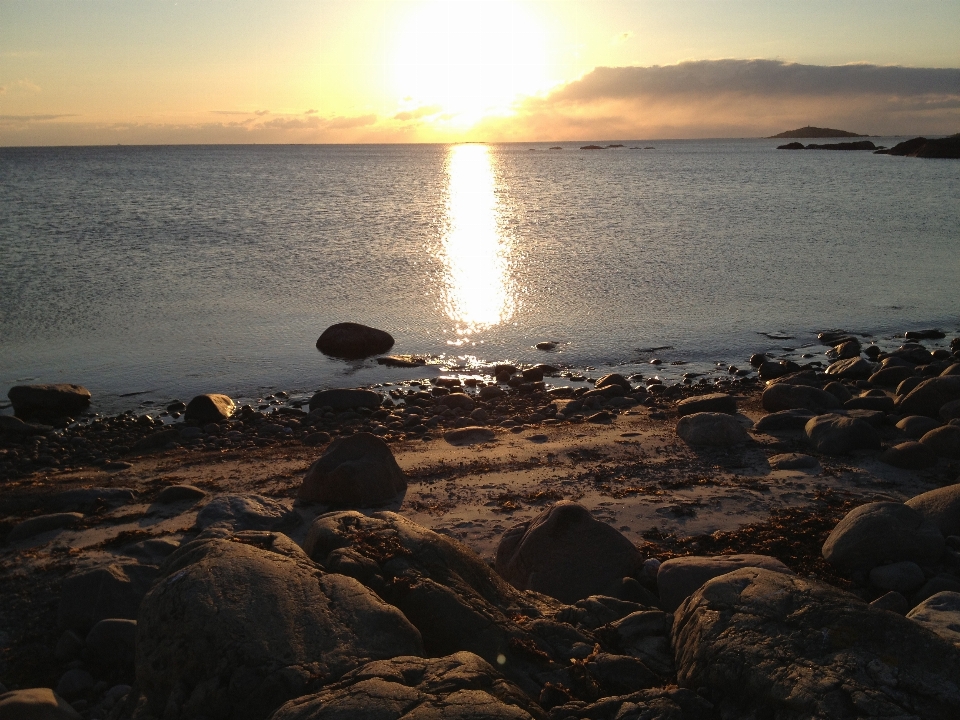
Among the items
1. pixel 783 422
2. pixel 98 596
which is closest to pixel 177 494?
pixel 98 596

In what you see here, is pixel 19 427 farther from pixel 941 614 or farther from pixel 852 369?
pixel 852 369

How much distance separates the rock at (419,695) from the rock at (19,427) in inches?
495

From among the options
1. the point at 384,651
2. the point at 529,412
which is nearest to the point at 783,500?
the point at 529,412

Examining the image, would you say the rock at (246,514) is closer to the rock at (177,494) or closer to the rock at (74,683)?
the rock at (177,494)

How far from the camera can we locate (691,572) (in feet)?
20.8

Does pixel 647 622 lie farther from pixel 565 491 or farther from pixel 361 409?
pixel 361 409

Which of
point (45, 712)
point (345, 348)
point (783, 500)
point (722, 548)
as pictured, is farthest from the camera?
point (345, 348)

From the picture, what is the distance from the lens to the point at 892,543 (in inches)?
277

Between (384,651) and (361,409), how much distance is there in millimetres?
10518

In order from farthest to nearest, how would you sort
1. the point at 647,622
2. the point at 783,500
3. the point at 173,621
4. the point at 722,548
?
1. the point at 783,500
2. the point at 722,548
3. the point at 647,622
4. the point at 173,621

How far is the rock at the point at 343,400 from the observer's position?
48.6 ft

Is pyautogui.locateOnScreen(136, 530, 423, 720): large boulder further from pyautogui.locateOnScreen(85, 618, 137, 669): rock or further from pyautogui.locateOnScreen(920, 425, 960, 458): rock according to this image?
pyautogui.locateOnScreen(920, 425, 960, 458): rock

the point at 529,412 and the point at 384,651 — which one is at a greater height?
the point at 384,651

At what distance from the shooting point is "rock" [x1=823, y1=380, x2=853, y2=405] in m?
13.9
